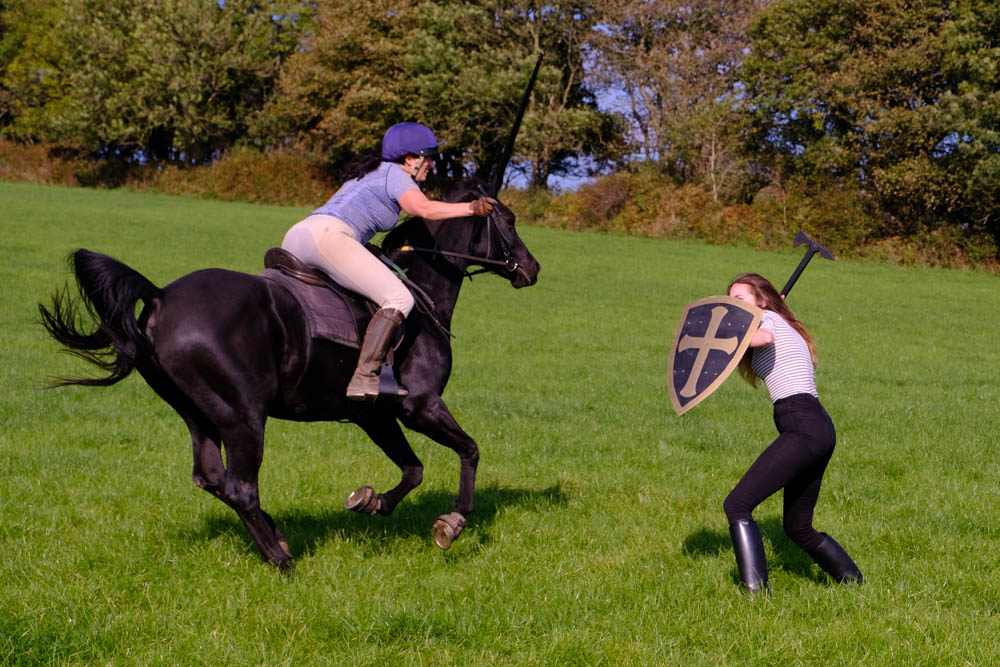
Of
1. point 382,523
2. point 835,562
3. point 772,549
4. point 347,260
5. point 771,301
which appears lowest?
point 382,523

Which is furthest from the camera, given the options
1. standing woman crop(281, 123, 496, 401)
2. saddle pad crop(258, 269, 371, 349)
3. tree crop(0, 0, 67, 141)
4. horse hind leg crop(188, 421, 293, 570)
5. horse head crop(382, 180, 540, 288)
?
tree crop(0, 0, 67, 141)

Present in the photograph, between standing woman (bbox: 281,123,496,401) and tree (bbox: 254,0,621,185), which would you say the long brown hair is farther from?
tree (bbox: 254,0,621,185)

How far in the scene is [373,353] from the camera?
6414mm

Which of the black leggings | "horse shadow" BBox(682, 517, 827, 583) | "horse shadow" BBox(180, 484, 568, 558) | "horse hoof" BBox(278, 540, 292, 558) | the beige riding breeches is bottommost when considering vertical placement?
"horse shadow" BBox(180, 484, 568, 558)

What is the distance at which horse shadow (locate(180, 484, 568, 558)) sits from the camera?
6789 mm

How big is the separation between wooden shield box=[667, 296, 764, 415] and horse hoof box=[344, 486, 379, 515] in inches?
88.2

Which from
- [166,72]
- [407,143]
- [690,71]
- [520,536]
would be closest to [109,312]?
[407,143]

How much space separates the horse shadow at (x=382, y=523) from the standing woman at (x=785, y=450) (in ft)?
6.39

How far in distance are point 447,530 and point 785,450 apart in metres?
2.23

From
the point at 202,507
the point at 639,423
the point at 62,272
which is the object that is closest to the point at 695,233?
the point at 62,272

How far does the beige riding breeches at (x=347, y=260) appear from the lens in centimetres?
652

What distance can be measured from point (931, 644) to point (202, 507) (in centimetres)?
521

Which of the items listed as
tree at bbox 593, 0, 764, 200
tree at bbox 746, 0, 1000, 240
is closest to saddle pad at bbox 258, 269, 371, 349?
tree at bbox 746, 0, 1000, 240

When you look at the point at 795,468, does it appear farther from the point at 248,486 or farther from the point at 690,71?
the point at 690,71
